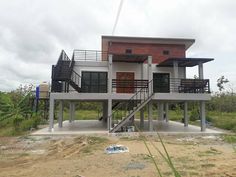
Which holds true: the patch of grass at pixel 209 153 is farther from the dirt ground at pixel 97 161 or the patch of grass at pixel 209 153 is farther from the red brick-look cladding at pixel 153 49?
the red brick-look cladding at pixel 153 49

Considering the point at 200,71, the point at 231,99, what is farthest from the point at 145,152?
the point at 231,99

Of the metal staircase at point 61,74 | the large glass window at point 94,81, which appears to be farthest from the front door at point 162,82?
the metal staircase at point 61,74

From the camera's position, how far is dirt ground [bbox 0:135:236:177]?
7.79m

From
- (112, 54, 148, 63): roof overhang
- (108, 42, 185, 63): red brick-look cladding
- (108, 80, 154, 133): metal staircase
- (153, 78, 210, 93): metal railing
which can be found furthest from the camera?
(108, 42, 185, 63): red brick-look cladding

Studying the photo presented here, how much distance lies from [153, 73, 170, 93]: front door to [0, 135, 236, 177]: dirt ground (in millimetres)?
8713

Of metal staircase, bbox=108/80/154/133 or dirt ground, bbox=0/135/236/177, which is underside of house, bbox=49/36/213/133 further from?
dirt ground, bbox=0/135/236/177

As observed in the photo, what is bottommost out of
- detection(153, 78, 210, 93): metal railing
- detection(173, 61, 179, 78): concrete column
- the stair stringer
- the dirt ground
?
the dirt ground

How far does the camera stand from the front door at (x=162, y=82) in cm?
2105

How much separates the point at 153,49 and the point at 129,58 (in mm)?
3512

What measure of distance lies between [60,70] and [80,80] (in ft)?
9.88

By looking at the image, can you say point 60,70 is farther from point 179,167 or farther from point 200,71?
point 179,167

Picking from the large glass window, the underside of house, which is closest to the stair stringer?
the underside of house

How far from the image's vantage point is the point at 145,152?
36.1ft

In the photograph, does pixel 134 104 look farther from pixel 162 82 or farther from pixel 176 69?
pixel 176 69
